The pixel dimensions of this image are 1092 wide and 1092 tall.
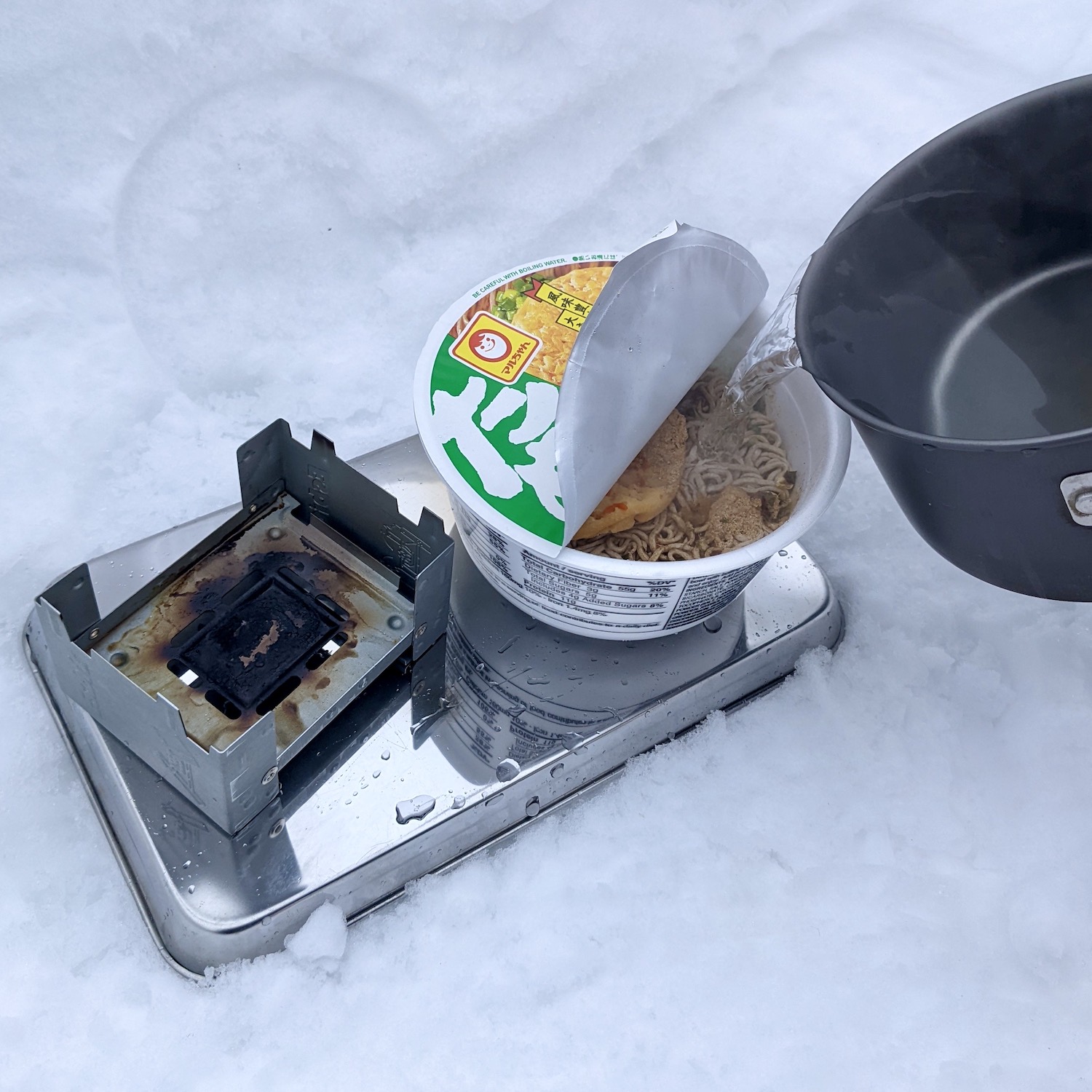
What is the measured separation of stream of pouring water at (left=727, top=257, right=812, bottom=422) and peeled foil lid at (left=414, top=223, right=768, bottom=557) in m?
0.02

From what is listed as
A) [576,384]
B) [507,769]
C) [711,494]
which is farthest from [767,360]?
[507,769]

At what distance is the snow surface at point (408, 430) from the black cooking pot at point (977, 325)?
22 cm

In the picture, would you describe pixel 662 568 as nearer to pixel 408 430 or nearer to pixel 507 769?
pixel 507 769

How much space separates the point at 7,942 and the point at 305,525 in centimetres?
35

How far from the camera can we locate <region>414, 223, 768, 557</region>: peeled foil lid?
68cm

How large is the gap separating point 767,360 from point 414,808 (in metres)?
0.41

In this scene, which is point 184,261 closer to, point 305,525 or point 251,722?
point 305,525

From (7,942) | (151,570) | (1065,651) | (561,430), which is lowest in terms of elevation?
(1065,651)

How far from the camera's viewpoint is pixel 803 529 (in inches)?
29.9

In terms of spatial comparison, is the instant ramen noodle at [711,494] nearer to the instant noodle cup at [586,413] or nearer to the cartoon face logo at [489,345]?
the instant noodle cup at [586,413]

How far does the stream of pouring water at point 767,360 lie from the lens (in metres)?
0.80

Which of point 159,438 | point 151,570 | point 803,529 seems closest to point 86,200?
point 159,438

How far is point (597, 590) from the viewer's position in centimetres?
77

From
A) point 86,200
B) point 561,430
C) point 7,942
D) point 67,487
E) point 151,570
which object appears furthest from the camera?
point 86,200
